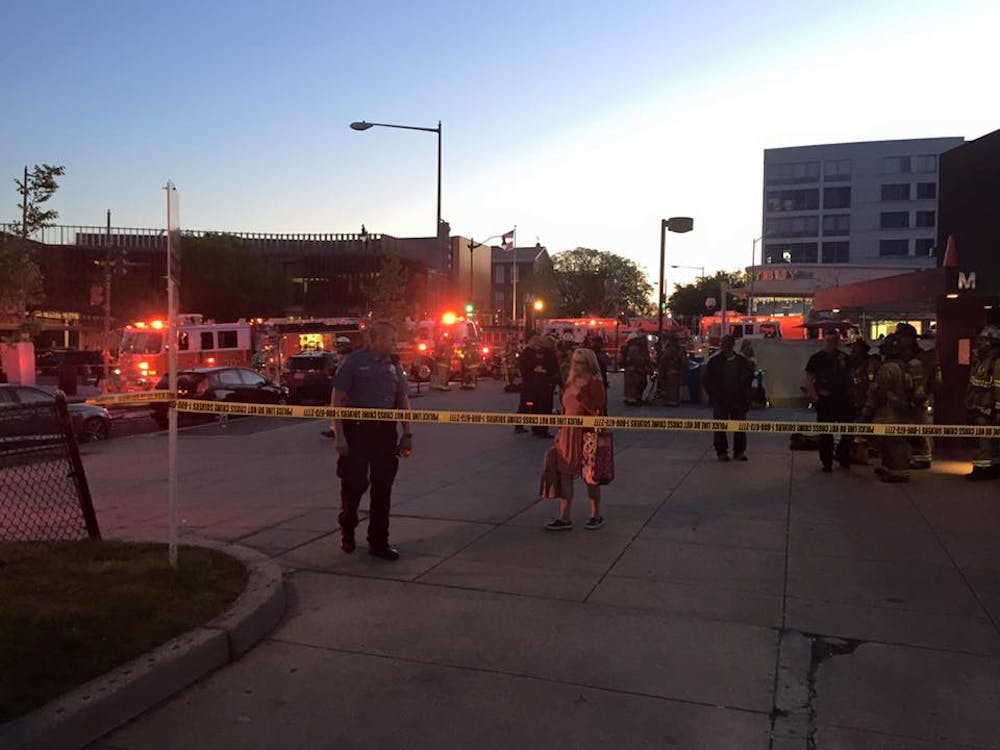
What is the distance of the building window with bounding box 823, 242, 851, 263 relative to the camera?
86250 millimetres

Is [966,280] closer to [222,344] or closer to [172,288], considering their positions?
[172,288]

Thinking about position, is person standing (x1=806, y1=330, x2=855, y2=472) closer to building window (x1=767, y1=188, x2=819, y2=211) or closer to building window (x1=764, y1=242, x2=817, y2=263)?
building window (x1=764, y1=242, x2=817, y2=263)

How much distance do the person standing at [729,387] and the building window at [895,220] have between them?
81.7 m

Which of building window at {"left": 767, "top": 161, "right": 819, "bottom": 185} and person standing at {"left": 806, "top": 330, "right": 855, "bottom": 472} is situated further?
building window at {"left": 767, "top": 161, "right": 819, "bottom": 185}

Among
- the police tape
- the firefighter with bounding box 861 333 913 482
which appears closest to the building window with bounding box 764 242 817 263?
the firefighter with bounding box 861 333 913 482

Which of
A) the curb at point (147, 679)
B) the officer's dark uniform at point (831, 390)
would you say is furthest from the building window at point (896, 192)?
the curb at point (147, 679)

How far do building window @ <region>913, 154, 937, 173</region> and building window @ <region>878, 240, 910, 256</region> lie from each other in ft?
22.5

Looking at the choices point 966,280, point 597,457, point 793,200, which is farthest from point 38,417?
point 793,200

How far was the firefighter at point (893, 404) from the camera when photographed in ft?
32.3

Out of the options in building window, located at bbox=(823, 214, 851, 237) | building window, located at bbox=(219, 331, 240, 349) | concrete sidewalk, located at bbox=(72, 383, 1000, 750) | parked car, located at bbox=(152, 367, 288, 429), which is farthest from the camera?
building window, located at bbox=(823, 214, 851, 237)

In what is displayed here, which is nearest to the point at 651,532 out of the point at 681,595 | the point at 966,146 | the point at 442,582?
the point at 681,595

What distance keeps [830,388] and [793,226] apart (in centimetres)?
8374

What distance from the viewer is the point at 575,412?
7445mm

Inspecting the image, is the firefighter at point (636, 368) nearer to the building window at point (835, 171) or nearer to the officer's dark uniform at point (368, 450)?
the officer's dark uniform at point (368, 450)
